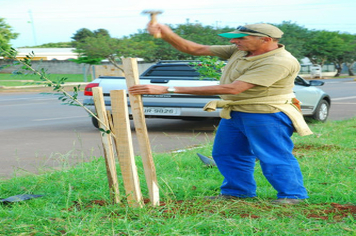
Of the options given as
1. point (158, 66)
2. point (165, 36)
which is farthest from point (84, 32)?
point (165, 36)

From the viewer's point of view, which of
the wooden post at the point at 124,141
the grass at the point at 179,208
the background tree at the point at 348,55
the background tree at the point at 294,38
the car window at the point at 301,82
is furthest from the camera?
the background tree at the point at 348,55

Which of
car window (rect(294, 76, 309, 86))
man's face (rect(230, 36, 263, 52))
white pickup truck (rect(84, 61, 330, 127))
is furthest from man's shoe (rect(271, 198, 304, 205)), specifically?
car window (rect(294, 76, 309, 86))

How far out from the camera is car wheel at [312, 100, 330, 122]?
38.2 ft

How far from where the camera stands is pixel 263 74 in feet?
13.2

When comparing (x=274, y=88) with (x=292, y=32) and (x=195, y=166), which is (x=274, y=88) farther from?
(x=292, y=32)

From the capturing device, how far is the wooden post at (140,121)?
153 inches

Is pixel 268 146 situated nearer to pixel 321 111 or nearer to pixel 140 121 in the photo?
pixel 140 121

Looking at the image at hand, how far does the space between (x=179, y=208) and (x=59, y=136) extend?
19.8ft

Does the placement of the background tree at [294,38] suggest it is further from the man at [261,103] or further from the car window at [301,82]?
the man at [261,103]

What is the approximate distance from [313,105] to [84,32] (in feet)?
305

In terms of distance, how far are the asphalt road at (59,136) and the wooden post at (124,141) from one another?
1.44 metres

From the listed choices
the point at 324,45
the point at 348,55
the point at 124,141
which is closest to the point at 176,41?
the point at 124,141

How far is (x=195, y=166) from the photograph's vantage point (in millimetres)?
6043

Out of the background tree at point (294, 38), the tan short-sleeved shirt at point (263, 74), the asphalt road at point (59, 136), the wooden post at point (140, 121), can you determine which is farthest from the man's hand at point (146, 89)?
the background tree at point (294, 38)
